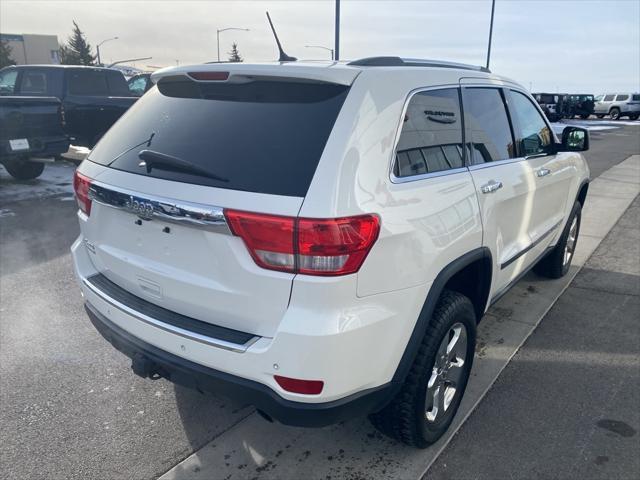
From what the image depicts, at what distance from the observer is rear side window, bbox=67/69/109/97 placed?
35.0ft

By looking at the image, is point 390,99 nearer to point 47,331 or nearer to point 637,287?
point 47,331

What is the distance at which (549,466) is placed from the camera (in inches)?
102

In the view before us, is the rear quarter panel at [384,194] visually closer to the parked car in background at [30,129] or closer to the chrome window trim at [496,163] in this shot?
the chrome window trim at [496,163]

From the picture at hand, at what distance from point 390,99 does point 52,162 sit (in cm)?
1170

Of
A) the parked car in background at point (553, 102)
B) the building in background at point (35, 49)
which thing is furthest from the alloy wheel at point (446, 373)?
the building in background at point (35, 49)

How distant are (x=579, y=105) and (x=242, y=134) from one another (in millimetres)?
39950

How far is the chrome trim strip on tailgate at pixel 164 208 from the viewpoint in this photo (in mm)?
2024

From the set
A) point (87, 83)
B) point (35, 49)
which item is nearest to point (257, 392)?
point (87, 83)

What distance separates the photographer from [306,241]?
6.24ft

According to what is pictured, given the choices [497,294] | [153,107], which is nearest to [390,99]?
[153,107]

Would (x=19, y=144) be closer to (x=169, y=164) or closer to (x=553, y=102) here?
(x=169, y=164)

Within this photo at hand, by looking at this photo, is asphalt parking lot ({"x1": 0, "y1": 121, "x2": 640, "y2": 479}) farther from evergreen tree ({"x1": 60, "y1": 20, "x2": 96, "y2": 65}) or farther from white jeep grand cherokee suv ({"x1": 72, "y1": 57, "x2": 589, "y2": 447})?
evergreen tree ({"x1": 60, "y1": 20, "x2": 96, "y2": 65})

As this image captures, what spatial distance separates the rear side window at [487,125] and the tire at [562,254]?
5.86ft

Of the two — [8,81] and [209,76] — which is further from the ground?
[209,76]
